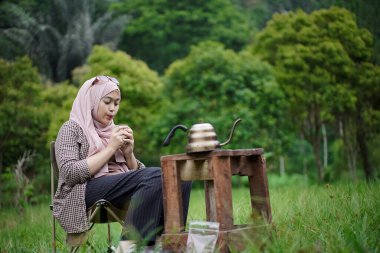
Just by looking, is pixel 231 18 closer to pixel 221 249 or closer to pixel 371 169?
pixel 371 169

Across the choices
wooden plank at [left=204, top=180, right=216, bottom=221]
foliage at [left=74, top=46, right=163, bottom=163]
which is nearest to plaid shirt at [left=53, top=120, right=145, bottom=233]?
wooden plank at [left=204, top=180, right=216, bottom=221]

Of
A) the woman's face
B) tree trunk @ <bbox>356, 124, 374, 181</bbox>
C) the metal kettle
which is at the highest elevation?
the woman's face

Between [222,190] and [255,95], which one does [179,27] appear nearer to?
[255,95]

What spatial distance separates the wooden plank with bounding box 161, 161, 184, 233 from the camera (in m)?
3.20

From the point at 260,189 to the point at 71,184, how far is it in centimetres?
108

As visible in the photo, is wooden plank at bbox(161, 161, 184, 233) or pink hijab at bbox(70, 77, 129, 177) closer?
wooden plank at bbox(161, 161, 184, 233)

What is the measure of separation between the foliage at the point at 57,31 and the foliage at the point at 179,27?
124cm

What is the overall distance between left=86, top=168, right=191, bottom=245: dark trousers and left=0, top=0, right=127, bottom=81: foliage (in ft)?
74.5

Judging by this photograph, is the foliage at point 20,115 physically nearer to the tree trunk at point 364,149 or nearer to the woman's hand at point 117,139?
the tree trunk at point 364,149

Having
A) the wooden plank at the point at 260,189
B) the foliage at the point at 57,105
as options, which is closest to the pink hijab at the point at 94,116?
the wooden plank at the point at 260,189

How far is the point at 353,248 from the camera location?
2705 millimetres

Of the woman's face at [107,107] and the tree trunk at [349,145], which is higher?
the woman's face at [107,107]

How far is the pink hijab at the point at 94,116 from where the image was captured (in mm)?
3777

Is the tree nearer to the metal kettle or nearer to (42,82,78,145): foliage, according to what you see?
(42,82,78,145): foliage
